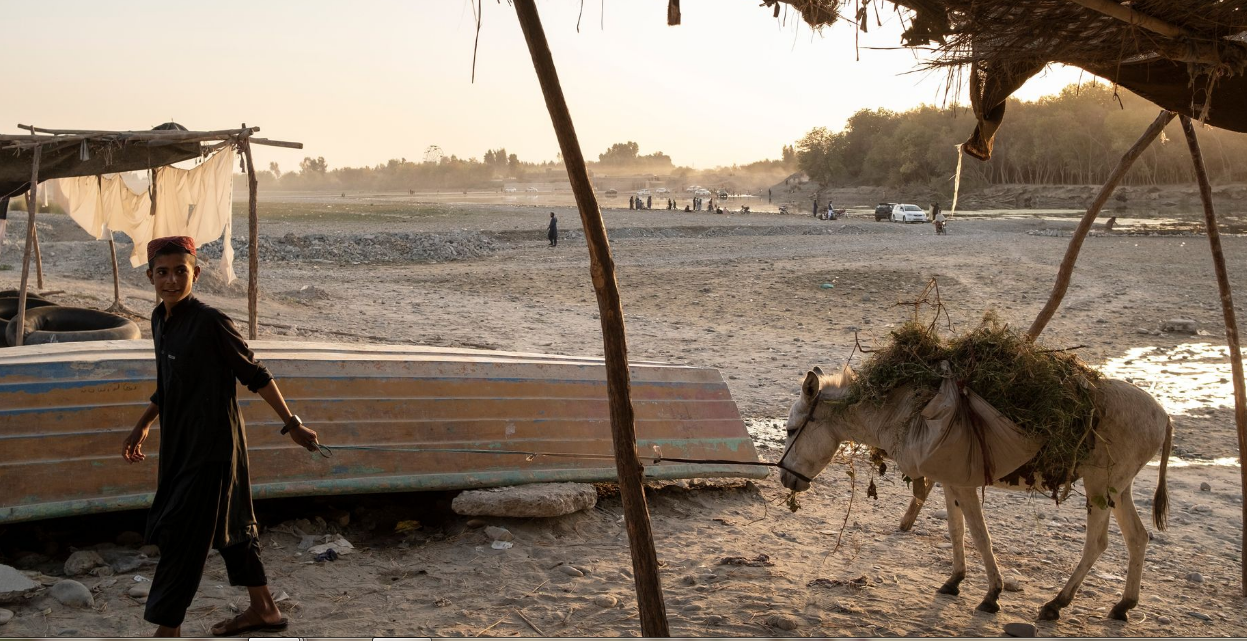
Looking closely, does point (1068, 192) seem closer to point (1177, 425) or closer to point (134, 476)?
point (1177, 425)

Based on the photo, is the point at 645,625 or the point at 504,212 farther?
the point at 504,212

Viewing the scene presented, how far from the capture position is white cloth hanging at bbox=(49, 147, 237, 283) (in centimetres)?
1079

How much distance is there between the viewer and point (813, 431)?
4977mm

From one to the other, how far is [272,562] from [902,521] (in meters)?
4.15

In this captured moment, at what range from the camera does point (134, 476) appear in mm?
4898

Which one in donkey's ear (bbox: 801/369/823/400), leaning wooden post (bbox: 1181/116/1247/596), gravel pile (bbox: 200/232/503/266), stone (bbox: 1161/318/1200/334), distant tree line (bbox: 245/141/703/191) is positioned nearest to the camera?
donkey's ear (bbox: 801/369/823/400)

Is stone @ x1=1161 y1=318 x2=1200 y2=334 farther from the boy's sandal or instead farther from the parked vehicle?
the parked vehicle

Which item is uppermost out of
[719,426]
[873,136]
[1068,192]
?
[873,136]

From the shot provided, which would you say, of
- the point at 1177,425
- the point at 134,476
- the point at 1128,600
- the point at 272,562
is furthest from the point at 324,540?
the point at 1177,425

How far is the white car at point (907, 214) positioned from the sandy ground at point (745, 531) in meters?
26.0

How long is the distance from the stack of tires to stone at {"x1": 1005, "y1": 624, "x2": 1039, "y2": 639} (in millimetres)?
8960

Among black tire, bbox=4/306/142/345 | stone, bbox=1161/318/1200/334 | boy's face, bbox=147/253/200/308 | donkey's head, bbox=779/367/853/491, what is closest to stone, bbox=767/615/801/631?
donkey's head, bbox=779/367/853/491

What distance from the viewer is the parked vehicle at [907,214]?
1748 inches

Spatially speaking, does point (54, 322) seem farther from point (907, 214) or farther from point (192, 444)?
point (907, 214)
